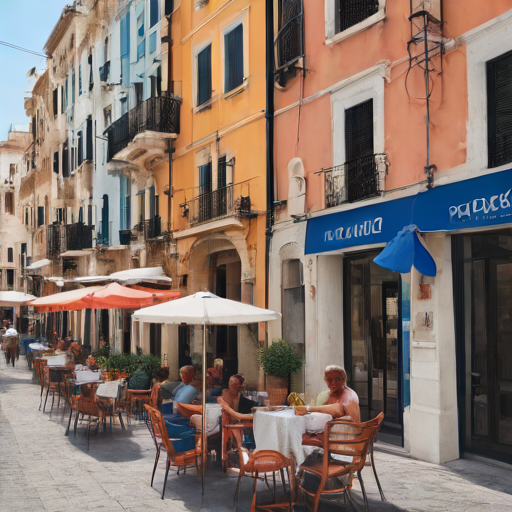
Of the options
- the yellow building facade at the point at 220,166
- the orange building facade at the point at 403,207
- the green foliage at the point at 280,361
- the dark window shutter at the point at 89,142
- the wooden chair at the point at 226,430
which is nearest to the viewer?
the wooden chair at the point at 226,430

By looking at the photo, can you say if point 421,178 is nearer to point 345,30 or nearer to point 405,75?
point 405,75

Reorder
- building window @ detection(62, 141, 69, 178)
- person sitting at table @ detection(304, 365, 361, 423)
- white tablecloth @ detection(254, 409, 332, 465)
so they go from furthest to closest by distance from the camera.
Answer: building window @ detection(62, 141, 69, 178) → person sitting at table @ detection(304, 365, 361, 423) → white tablecloth @ detection(254, 409, 332, 465)

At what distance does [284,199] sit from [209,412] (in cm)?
700

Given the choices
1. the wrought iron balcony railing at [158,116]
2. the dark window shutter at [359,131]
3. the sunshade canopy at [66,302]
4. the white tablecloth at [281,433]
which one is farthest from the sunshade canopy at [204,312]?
the wrought iron balcony railing at [158,116]

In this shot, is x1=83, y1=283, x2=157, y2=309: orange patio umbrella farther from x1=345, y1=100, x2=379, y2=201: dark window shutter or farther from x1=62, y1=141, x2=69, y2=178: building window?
x1=62, y1=141, x2=69, y2=178: building window

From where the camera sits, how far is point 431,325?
10.2 meters

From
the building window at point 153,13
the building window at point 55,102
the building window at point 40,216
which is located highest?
the building window at point 55,102

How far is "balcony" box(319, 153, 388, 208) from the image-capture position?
38.8 feet

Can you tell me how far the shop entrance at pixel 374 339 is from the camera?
11781 mm

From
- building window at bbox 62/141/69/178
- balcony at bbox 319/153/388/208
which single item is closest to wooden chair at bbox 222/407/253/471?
balcony at bbox 319/153/388/208

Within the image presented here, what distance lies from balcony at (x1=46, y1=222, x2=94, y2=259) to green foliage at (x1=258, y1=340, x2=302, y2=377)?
1775cm

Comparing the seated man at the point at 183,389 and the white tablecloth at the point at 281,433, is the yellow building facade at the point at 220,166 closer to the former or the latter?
the seated man at the point at 183,389

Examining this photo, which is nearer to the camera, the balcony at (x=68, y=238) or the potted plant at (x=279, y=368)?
the potted plant at (x=279, y=368)

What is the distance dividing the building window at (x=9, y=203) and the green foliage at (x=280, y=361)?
52.2 m
